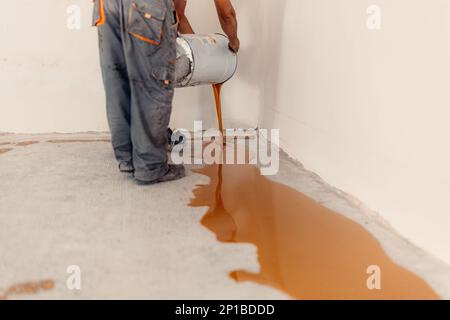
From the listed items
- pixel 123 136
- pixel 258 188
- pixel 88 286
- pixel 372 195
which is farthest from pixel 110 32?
pixel 372 195

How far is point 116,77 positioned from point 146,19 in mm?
293

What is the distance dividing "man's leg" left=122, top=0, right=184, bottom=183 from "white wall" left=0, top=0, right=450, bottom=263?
2.12 feet

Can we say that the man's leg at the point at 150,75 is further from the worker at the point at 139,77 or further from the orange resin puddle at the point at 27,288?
the orange resin puddle at the point at 27,288

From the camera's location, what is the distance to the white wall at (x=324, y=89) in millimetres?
1189

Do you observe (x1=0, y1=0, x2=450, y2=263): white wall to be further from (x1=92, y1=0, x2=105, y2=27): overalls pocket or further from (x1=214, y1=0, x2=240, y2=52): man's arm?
(x1=92, y1=0, x2=105, y2=27): overalls pocket

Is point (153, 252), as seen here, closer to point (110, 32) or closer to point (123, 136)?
point (123, 136)

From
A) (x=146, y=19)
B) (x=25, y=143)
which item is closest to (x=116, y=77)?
(x=146, y=19)

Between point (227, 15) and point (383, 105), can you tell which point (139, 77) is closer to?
point (227, 15)

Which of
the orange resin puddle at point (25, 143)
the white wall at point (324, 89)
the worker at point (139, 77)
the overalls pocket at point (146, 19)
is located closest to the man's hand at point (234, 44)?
the white wall at point (324, 89)

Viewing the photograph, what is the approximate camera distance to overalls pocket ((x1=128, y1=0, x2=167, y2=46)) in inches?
63.0

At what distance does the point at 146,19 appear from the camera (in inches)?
63.3

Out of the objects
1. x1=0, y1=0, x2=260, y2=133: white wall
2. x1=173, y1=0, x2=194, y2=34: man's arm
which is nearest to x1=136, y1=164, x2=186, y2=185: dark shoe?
x1=173, y1=0, x2=194, y2=34: man's arm
